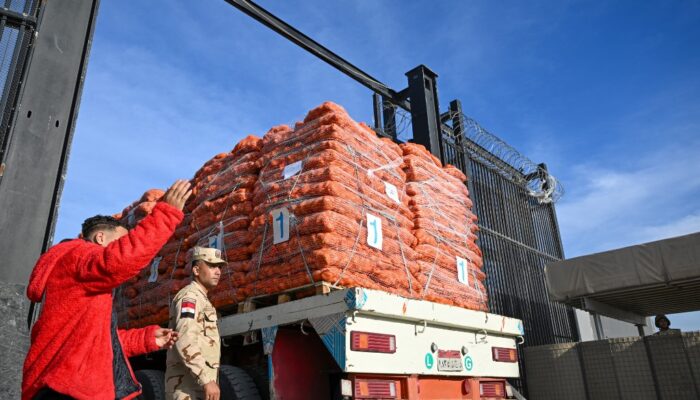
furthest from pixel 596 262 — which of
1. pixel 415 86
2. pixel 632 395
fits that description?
pixel 415 86

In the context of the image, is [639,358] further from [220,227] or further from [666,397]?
[220,227]

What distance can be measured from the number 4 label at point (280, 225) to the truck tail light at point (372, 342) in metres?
1.12

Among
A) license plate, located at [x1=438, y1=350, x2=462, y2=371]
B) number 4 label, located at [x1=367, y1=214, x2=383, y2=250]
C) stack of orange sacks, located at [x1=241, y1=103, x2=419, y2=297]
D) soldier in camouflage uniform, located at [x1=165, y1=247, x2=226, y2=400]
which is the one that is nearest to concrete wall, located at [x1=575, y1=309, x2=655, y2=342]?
license plate, located at [x1=438, y1=350, x2=462, y2=371]

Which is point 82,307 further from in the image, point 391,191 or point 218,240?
point 391,191

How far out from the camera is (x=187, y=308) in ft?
11.5

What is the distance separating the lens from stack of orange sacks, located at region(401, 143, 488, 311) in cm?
523

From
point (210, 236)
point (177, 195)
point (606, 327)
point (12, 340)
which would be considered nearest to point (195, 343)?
point (12, 340)

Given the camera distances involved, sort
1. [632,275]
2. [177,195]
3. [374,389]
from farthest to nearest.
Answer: [632,275], [374,389], [177,195]

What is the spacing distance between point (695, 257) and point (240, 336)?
23.0ft

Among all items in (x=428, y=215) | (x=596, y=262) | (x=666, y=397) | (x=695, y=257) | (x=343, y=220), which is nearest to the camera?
(x=343, y=220)

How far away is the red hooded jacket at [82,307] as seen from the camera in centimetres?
218

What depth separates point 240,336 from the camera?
14.6ft

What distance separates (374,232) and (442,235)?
1314 mm

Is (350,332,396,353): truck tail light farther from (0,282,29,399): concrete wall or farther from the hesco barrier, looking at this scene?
the hesco barrier
